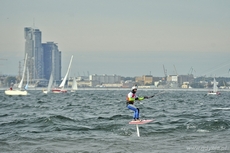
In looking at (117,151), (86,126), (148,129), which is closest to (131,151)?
(117,151)

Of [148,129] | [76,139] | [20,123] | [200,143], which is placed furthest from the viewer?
[20,123]

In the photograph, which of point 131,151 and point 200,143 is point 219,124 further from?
point 131,151

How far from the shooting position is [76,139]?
23328mm

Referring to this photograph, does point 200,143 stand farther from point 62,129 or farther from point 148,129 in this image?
point 62,129

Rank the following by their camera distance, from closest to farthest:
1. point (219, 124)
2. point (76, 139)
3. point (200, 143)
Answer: point (200, 143) → point (76, 139) → point (219, 124)

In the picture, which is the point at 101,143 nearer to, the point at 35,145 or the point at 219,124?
the point at 35,145

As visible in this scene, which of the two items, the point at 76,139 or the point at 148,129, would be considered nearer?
the point at 76,139


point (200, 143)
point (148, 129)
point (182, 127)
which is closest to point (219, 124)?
point (182, 127)

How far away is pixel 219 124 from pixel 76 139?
402 inches

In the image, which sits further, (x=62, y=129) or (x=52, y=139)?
(x=62, y=129)

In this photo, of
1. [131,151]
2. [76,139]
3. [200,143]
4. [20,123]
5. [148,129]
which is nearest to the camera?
[131,151]

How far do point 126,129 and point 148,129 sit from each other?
51.7 inches

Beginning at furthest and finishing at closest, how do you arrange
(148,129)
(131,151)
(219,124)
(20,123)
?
1. (20,123)
2. (219,124)
3. (148,129)
4. (131,151)

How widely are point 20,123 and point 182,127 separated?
10.8 meters
